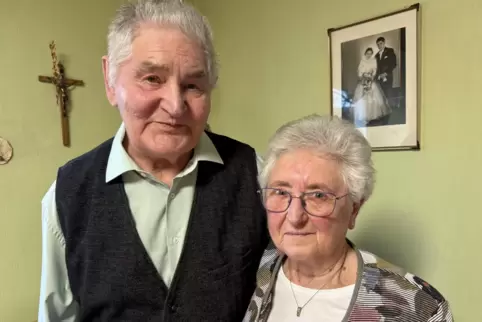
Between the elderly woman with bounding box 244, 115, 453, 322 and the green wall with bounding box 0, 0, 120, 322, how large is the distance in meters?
1.50

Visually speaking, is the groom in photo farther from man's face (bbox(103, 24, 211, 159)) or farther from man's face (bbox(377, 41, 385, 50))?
man's face (bbox(103, 24, 211, 159))

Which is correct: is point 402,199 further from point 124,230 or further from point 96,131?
point 96,131

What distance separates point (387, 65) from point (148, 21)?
1026 mm

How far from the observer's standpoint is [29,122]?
7.25 feet

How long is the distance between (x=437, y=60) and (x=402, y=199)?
543mm

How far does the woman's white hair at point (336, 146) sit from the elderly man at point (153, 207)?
21 cm

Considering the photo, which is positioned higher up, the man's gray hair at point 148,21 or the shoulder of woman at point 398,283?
the man's gray hair at point 148,21

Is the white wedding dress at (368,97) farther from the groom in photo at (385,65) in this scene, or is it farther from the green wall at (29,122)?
the green wall at (29,122)

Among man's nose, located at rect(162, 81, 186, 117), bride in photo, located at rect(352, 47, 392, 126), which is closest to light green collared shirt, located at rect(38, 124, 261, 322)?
man's nose, located at rect(162, 81, 186, 117)

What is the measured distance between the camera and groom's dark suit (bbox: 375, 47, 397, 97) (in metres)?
1.70

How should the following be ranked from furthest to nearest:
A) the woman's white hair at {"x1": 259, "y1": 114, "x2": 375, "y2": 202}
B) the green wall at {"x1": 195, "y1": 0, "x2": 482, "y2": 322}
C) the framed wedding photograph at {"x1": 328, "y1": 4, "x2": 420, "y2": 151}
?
the framed wedding photograph at {"x1": 328, "y1": 4, "x2": 420, "y2": 151}
the green wall at {"x1": 195, "y1": 0, "x2": 482, "y2": 322}
the woman's white hair at {"x1": 259, "y1": 114, "x2": 375, "y2": 202}

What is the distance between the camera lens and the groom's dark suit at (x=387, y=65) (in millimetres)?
1704

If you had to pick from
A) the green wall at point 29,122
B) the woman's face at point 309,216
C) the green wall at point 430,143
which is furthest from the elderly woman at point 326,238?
the green wall at point 29,122

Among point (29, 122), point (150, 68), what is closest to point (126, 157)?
point (150, 68)
